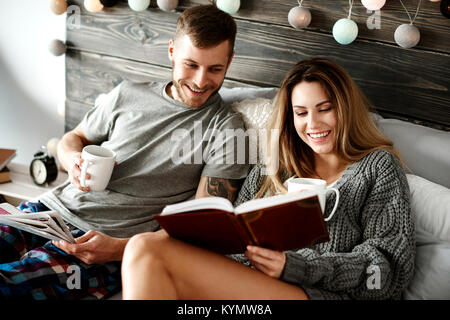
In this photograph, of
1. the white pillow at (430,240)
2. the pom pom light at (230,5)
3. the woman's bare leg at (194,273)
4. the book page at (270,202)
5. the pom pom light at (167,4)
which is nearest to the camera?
the book page at (270,202)

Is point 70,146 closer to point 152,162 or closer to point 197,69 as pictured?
point 152,162

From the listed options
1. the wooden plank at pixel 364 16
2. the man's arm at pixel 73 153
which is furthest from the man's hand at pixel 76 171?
the wooden plank at pixel 364 16

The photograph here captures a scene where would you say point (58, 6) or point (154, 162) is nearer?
point (154, 162)

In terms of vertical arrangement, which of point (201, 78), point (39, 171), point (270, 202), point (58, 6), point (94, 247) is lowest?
point (39, 171)

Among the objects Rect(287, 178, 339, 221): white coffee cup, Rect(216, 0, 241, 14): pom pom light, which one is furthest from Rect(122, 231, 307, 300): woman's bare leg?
Rect(216, 0, 241, 14): pom pom light

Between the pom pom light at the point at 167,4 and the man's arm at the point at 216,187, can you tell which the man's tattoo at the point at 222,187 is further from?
the pom pom light at the point at 167,4

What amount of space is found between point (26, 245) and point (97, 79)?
946 millimetres

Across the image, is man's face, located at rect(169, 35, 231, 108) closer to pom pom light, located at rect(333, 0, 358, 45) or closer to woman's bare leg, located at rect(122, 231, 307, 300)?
pom pom light, located at rect(333, 0, 358, 45)

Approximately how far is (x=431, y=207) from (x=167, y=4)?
125 centimetres

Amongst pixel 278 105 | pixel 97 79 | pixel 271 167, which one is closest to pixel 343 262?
pixel 271 167

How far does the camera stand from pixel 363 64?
5.51 ft

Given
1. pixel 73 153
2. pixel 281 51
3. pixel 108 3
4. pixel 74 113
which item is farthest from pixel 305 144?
pixel 74 113

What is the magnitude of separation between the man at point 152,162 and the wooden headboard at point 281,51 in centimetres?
27

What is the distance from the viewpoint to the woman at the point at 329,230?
3.63 feet
